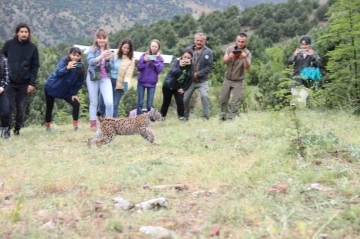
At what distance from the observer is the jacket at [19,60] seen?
10.1 metres

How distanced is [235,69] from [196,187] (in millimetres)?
6501

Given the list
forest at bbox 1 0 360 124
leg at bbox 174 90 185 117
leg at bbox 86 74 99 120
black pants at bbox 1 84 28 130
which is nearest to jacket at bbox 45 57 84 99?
leg at bbox 86 74 99 120

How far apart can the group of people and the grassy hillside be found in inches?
2230

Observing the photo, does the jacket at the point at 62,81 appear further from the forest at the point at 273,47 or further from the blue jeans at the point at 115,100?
the forest at the point at 273,47

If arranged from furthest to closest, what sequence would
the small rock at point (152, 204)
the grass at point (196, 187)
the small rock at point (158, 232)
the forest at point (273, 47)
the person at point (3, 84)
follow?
the forest at point (273, 47), the person at point (3, 84), the small rock at point (152, 204), the grass at point (196, 187), the small rock at point (158, 232)

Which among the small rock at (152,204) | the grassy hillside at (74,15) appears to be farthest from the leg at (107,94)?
the grassy hillside at (74,15)

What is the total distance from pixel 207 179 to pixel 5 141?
522 cm

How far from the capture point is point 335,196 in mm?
4438

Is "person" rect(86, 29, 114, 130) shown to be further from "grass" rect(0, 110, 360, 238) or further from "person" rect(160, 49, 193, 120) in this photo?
"grass" rect(0, 110, 360, 238)

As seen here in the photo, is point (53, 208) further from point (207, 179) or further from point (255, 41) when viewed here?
point (255, 41)

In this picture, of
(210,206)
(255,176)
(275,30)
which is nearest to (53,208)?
(210,206)

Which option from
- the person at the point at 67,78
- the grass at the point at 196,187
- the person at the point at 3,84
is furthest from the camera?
the person at the point at 67,78

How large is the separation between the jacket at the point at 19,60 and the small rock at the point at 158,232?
6.92 metres

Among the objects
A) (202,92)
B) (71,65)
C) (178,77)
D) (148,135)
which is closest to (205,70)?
(202,92)
